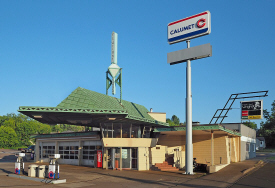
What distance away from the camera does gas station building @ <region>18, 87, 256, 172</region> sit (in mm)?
26703

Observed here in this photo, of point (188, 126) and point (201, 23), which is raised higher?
point (201, 23)

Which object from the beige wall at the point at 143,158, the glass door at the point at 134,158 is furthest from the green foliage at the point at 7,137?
the beige wall at the point at 143,158

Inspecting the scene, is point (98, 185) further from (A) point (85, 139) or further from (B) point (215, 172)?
(A) point (85, 139)

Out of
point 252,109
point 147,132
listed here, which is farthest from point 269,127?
point 147,132

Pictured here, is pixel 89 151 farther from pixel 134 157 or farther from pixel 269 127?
pixel 269 127

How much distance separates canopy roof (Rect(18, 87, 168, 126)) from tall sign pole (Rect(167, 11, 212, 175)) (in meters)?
5.13

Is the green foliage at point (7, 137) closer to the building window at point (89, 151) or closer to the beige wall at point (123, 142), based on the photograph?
the building window at point (89, 151)

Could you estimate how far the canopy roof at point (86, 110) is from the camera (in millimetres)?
25188

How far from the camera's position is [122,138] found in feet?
96.9

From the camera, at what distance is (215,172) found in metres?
26.7

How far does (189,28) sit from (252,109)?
24.3 metres

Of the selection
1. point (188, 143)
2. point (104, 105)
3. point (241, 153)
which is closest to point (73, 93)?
point (104, 105)

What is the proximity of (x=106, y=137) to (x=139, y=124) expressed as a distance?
3850mm

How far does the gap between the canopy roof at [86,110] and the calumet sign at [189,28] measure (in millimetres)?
9024
